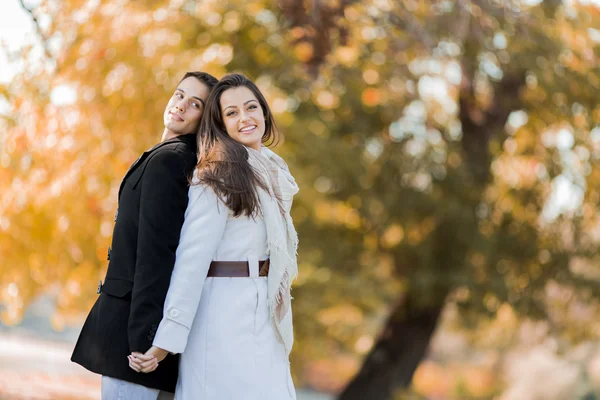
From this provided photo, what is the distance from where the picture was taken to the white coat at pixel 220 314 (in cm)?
251

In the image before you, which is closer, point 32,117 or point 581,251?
point 32,117

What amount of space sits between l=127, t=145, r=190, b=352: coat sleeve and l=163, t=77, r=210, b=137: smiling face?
256 millimetres

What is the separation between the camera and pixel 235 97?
276 centimetres

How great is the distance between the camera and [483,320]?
370 inches

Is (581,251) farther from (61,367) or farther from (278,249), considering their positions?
(61,367)

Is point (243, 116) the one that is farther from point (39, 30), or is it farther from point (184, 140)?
point (39, 30)

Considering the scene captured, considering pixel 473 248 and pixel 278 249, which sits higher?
pixel 278 249

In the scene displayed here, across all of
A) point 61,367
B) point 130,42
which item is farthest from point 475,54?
point 61,367

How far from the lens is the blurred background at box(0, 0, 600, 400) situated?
6.74m

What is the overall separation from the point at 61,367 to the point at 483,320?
23.5 feet

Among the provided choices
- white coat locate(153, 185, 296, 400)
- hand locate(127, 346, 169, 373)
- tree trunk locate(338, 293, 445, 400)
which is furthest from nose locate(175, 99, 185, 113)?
tree trunk locate(338, 293, 445, 400)

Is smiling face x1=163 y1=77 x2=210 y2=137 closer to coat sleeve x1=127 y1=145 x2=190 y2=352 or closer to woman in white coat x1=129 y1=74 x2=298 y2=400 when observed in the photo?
woman in white coat x1=129 y1=74 x2=298 y2=400

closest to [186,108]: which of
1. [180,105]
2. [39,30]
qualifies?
[180,105]

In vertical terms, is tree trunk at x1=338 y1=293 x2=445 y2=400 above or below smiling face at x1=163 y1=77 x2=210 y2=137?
below
